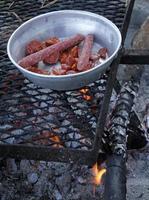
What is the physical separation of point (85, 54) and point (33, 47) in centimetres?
24

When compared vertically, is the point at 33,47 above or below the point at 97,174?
above

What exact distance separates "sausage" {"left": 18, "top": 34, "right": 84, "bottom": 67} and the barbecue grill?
12cm

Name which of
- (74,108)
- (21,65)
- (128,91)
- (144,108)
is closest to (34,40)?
(21,65)

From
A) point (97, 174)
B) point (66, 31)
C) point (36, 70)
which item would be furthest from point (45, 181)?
point (66, 31)

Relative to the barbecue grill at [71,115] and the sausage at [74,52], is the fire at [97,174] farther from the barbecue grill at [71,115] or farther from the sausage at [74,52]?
the sausage at [74,52]

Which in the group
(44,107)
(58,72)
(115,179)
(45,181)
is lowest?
(45,181)

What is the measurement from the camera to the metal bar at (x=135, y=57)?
1742 mm

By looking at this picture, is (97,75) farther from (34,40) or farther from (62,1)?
(62,1)

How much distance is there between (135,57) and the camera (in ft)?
5.75

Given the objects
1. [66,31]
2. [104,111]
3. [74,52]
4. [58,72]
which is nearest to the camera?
[104,111]

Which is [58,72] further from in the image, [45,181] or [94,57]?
[45,181]

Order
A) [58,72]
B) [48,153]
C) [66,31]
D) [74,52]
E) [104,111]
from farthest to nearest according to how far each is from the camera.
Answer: [66,31]
[74,52]
[58,72]
[104,111]
[48,153]

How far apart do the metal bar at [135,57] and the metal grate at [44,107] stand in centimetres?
17

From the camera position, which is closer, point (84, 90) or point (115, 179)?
point (115, 179)
